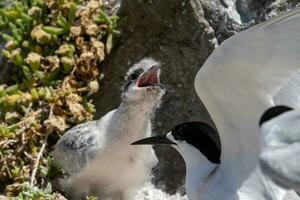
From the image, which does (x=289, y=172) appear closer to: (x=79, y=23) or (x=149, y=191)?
(x=149, y=191)

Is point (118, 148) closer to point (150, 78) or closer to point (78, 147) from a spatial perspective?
point (78, 147)

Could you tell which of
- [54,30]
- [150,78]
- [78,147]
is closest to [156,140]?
[150,78]

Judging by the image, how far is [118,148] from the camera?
619 centimetres

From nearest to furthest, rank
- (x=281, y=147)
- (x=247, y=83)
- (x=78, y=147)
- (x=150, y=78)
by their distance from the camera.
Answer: (x=281, y=147)
(x=247, y=83)
(x=150, y=78)
(x=78, y=147)

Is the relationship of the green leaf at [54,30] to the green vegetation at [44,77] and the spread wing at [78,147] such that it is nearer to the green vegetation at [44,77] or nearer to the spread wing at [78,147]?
the green vegetation at [44,77]

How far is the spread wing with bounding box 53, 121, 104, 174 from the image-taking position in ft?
20.5

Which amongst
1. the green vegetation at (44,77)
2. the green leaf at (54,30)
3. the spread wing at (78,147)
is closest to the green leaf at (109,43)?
the green vegetation at (44,77)

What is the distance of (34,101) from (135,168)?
3.63ft

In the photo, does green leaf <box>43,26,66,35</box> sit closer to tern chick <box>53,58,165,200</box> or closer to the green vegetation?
the green vegetation

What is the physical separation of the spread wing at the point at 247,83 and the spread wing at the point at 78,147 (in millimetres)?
1179

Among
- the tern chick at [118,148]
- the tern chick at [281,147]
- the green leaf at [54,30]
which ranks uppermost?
the tern chick at [281,147]

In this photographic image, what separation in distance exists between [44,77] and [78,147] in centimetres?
96

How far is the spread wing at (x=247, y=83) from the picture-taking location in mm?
4781

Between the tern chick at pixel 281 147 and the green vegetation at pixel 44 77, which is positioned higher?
the tern chick at pixel 281 147
